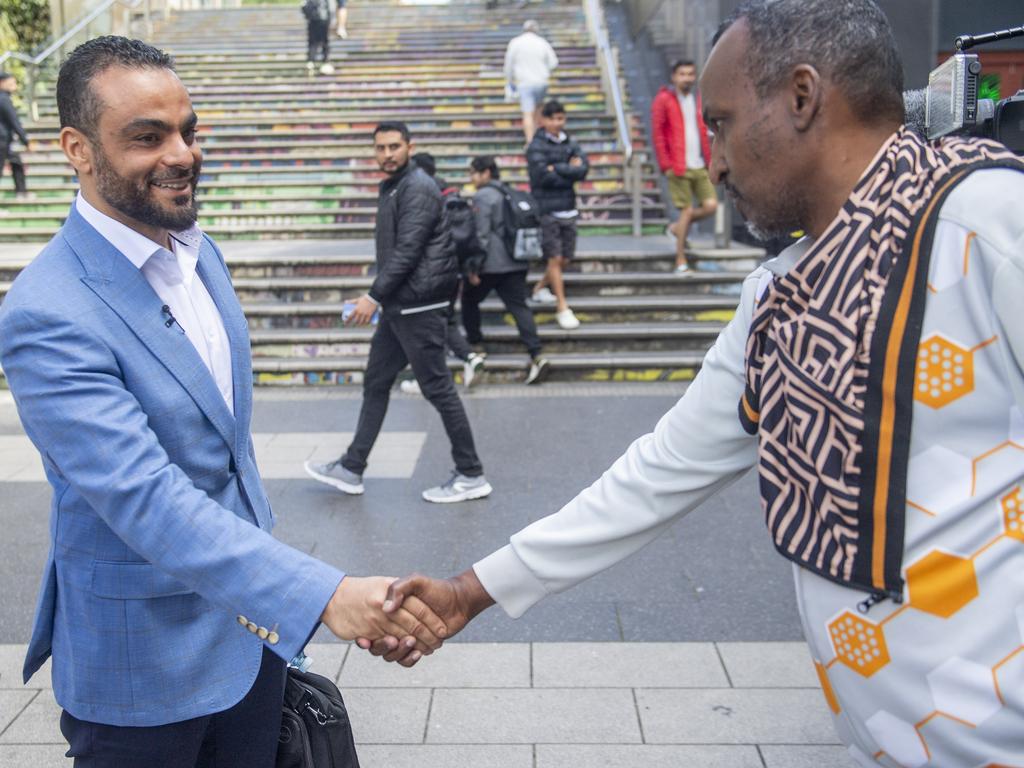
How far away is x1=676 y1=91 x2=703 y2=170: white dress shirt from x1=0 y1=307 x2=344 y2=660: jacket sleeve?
29.5 feet

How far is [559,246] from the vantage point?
388 inches

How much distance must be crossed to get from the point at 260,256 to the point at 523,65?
4.31m

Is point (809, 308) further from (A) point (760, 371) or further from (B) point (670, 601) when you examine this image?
(B) point (670, 601)

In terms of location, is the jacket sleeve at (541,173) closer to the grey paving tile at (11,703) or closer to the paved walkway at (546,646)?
the paved walkway at (546,646)

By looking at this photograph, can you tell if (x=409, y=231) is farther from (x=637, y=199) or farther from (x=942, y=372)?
(x=637, y=199)

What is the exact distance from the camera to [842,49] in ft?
5.30

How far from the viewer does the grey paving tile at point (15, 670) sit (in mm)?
3945

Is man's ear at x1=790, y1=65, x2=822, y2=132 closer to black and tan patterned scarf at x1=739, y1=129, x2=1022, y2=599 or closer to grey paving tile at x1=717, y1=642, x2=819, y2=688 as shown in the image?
black and tan patterned scarf at x1=739, y1=129, x2=1022, y2=599

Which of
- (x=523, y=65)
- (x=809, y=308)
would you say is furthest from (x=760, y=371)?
(x=523, y=65)

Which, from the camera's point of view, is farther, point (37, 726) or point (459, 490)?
point (459, 490)

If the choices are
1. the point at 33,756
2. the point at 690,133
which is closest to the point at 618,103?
the point at 690,133

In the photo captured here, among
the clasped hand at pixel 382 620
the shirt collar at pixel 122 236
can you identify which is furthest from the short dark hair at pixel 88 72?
the clasped hand at pixel 382 620

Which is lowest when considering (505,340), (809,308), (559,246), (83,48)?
(505,340)

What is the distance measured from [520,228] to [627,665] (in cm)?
540
